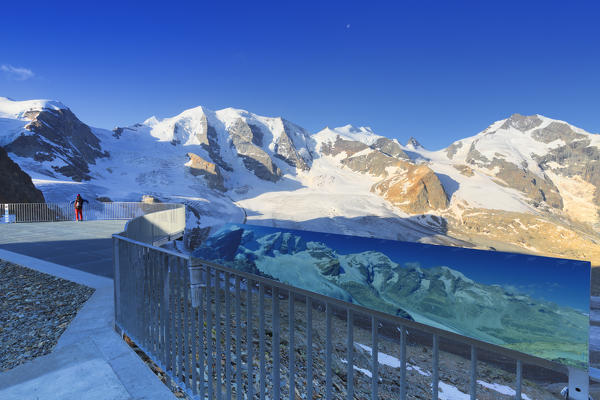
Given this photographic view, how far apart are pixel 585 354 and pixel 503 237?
51825mm

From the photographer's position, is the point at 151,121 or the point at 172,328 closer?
the point at 172,328

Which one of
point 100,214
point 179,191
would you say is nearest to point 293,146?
point 179,191

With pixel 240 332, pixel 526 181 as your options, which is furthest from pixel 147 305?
pixel 526 181

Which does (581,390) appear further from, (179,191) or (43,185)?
(179,191)

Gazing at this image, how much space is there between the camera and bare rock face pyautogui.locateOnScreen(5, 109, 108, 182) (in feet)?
244

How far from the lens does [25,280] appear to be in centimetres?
567

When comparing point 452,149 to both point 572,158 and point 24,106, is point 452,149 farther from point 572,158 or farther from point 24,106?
point 24,106

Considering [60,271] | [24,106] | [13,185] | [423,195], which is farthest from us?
[24,106]

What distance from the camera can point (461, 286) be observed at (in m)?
0.95

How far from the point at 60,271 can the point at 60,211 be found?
79.8 feet

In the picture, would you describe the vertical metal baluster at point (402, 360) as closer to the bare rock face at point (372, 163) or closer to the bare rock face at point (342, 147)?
the bare rock face at point (372, 163)

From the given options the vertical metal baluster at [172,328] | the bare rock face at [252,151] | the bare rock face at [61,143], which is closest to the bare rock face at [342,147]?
the bare rock face at [252,151]

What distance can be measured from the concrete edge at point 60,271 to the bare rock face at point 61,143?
266 ft

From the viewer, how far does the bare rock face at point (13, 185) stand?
99.9ft
